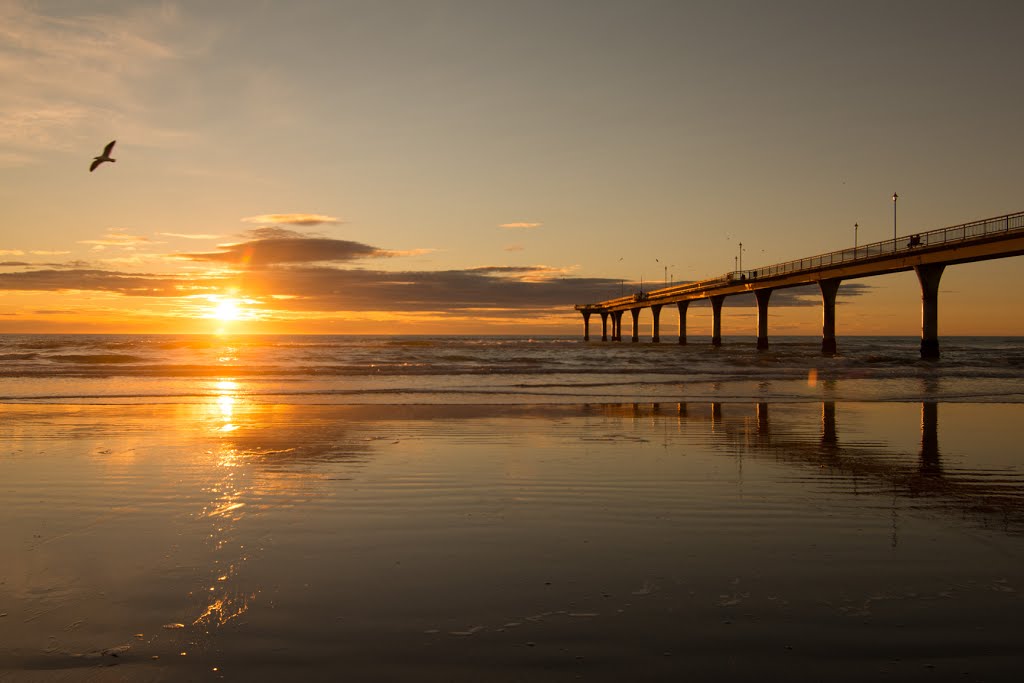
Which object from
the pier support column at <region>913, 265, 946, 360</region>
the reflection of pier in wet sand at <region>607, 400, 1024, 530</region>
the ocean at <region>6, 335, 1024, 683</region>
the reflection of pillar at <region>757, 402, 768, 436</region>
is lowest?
the reflection of pillar at <region>757, 402, 768, 436</region>

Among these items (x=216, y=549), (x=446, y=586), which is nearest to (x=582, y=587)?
(x=446, y=586)

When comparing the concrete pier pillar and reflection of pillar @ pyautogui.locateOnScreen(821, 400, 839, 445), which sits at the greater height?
the concrete pier pillar

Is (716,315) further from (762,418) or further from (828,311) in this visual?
(762,418)

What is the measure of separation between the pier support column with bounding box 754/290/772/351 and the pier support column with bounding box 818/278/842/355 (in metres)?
15.6

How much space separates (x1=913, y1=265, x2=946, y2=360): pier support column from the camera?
53594 millimetres

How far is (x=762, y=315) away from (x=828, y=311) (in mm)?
17753

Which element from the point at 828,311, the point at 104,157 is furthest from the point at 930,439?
the point at 828,311

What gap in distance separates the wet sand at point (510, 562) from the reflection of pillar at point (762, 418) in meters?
2.21

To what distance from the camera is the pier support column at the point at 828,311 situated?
68438 mm

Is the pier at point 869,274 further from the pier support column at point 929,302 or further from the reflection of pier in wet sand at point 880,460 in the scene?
the reflection of pier in wet sand at point 880,460

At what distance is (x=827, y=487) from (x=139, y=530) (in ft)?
26.0

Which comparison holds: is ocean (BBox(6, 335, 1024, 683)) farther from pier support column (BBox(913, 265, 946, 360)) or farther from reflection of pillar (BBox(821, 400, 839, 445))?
pier support column (BBox(913, 265, 946, 360))

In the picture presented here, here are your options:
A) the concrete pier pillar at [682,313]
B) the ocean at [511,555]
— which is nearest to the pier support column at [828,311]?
the concrete pier pillar at [682,313]

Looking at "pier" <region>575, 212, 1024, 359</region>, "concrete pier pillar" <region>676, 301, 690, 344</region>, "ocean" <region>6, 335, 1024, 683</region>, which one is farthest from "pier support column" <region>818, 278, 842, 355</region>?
"ocean" <region>6, 335, 1024, 683</region>
